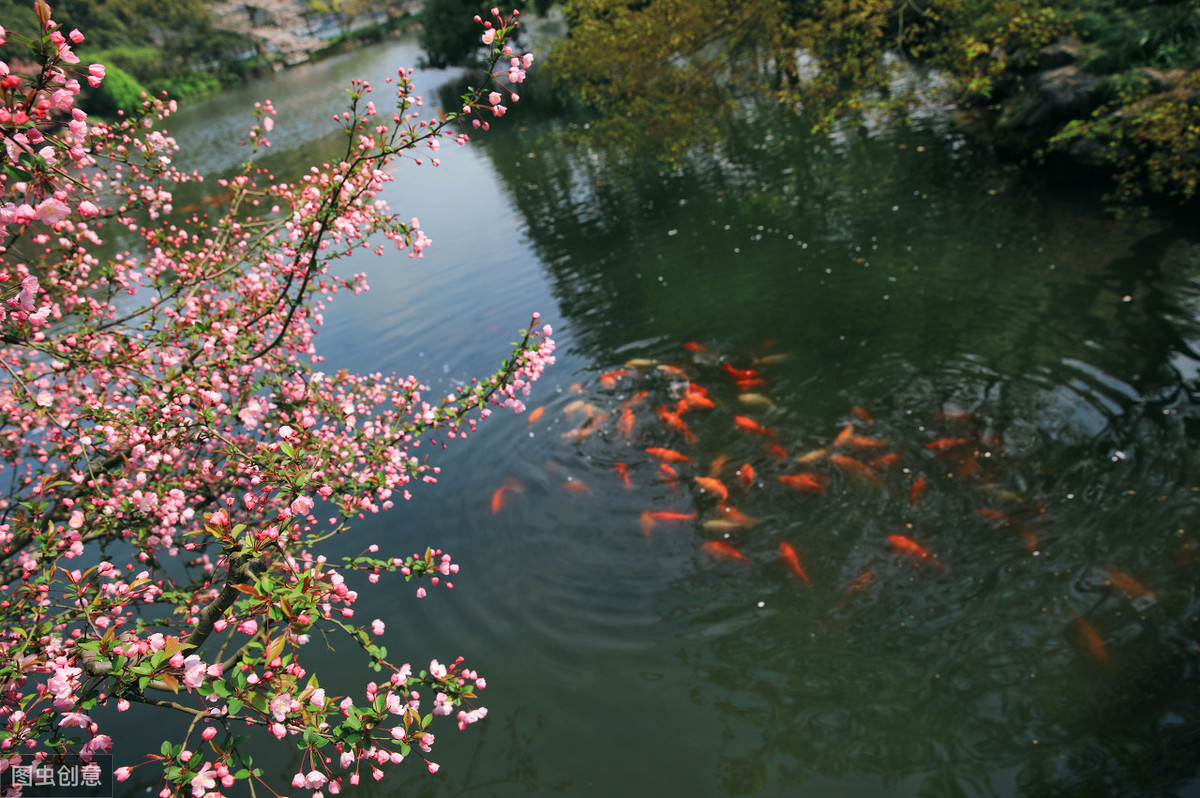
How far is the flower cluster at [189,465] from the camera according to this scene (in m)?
3.10

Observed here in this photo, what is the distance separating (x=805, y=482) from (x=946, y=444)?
1.90m

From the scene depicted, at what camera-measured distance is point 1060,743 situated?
567cm

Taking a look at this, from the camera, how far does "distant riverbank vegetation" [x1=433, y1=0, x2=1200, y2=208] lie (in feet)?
41.5

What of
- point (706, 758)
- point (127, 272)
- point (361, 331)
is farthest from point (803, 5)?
point (706, 758)

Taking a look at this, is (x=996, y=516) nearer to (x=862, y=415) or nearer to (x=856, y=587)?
(x=856, y=587)

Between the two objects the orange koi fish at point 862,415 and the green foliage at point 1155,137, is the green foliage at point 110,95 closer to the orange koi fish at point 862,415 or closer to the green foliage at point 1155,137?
the orange koi fish at point 862,415

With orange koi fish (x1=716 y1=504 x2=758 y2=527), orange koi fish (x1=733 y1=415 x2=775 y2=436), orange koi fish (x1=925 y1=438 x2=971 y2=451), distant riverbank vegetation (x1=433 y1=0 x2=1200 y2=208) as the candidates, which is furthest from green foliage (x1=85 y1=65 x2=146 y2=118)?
orange koi fish (x1=925 y1=438 x2=971 y2=451)

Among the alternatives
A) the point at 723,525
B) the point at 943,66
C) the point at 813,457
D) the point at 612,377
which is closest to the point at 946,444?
the point at 813,457

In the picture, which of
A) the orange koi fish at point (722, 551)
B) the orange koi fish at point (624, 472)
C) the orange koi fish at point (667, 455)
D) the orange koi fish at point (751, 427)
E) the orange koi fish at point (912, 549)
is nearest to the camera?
the orange koi fish at point (912, 549)

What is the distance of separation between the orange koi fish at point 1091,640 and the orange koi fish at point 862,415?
3.51 m

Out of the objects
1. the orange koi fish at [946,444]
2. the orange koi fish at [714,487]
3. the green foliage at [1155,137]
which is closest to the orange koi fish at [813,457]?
the orange koi fish at [714,487]

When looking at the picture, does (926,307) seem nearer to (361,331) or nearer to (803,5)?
(803,5)

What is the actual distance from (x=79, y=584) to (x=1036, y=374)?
10.8 m

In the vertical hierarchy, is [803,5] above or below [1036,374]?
above
